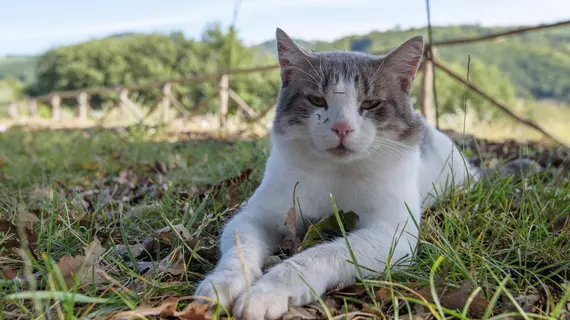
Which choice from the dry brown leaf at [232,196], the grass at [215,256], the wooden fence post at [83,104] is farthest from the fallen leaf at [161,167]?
the wooden fence post at [83,104]

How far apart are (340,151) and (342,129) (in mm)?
96

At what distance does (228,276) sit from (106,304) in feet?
1.11

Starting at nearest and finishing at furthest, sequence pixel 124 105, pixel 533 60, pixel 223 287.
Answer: pixel 223 287
pixel 124 105
pixel 533 60

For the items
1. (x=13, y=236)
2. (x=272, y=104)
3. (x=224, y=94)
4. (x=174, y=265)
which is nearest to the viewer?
(x=174, y=265)

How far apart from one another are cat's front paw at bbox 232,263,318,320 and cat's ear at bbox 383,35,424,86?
104 cm

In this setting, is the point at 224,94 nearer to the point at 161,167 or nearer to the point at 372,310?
the point at 161,167

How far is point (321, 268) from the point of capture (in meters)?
1.30

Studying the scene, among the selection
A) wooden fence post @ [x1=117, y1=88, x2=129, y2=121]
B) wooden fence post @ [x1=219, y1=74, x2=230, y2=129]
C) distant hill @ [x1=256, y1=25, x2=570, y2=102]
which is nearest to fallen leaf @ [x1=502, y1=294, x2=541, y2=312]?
wooden fence post @ [x1=219, y1=74, x2=230, y2=129]

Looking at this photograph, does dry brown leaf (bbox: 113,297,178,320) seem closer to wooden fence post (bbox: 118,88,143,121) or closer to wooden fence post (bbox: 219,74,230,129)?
wooden fence post (bbox: 219,74,230,129)

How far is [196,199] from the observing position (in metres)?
2.25

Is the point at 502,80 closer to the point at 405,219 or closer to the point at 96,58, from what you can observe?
the point at 405,219

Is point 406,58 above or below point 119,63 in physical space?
below

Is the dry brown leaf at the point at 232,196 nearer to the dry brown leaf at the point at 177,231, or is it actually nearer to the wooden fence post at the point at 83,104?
the dry brown leaf at the point at 177,231

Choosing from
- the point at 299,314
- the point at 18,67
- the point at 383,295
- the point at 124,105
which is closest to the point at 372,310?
the point at 383,295
